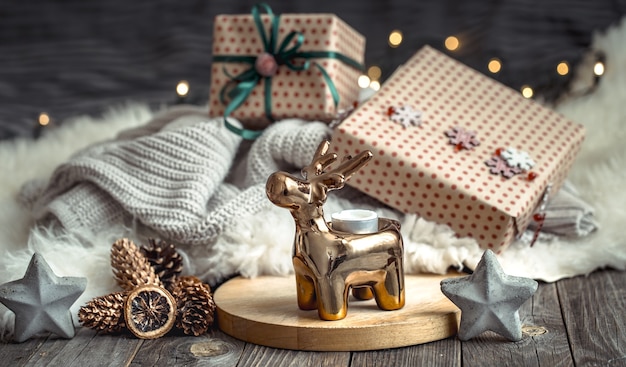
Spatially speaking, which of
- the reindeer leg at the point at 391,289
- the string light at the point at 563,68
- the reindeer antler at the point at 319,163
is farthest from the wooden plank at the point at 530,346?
the string light at the point at 563,68

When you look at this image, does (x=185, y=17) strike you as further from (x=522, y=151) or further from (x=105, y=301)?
(x=105, y=301)

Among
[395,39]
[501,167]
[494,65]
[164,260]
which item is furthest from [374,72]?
[164,260]

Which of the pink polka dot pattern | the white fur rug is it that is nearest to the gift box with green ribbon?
the pink polka dot pattern

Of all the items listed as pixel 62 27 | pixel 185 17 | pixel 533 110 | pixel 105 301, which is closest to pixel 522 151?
pixel 533 110

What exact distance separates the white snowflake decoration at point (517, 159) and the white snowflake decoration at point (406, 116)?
0.18 m

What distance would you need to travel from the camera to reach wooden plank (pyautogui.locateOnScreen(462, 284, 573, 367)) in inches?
46.2

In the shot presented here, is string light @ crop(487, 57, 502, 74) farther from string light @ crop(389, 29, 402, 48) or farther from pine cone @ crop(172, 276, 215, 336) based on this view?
pine cone @ crop(172, 276, 215, 336)

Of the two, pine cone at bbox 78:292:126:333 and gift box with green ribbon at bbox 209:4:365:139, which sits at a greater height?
gift box with green ribbon at bbox 209:4:365:139

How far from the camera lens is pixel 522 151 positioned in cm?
166

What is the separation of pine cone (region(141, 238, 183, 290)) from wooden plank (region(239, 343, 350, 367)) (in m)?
0.28

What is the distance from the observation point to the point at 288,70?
1.80 m

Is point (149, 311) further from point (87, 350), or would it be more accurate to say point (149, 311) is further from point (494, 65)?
point (494, 65)

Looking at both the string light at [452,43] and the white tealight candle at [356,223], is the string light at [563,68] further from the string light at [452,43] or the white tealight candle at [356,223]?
the white tealight candle at [356,223]

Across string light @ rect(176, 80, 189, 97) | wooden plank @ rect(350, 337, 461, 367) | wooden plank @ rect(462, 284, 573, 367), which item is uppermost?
string light @ rect(176, 80, 189, 97)
